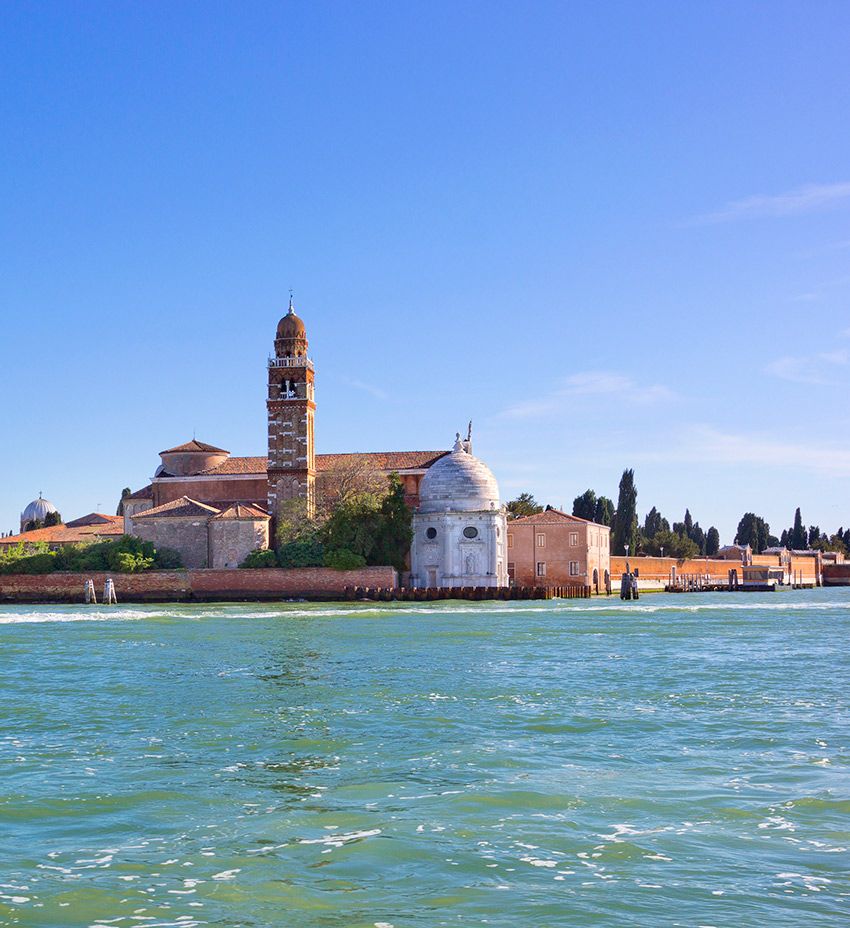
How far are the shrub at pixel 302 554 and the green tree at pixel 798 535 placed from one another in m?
62.0

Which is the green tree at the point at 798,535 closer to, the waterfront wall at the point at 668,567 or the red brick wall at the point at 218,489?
the waterfront wall at the point at 668,567

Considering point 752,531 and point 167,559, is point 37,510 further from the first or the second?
point 752,531

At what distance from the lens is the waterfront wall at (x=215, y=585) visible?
45.0m

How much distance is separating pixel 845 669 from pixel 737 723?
19.9ft

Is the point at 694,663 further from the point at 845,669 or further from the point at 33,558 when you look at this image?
the point at 33,558

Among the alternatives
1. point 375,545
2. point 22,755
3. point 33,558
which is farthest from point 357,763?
point 33,558

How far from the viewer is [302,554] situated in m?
45.8

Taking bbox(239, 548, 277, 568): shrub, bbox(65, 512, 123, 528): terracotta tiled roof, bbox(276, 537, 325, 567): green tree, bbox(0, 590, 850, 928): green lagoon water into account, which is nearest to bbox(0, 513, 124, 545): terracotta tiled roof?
bbox(65, 512, 123, 528): terracotta tiled roof

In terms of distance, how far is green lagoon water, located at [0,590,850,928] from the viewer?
528 cm

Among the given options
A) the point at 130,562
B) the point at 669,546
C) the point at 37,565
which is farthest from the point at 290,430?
the point at 669,546

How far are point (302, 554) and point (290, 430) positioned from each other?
6.74m

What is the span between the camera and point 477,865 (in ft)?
19.1

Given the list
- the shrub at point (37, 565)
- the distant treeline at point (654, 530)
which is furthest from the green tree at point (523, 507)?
the shrub at point (37, 565)

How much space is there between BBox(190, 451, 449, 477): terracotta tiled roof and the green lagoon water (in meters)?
38.2
